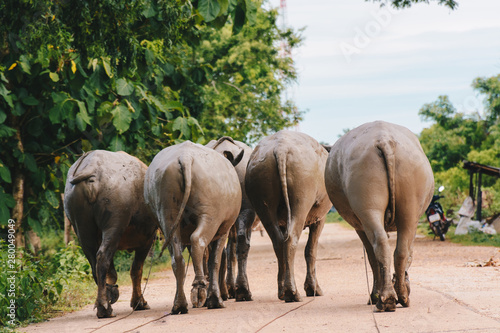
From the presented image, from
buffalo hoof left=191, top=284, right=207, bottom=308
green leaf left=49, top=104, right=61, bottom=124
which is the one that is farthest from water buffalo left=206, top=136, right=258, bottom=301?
green leaf left=49, top=104, right=61, bottom=124

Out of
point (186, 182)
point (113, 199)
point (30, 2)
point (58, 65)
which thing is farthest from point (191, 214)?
point (58, 65)

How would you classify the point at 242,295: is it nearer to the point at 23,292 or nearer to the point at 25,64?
the point at 23,292

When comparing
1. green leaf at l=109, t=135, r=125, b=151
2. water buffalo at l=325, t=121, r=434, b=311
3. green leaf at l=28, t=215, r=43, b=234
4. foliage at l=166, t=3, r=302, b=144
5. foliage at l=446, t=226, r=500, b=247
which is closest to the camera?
water buffalo at l=325, t=121, r=434, b=311

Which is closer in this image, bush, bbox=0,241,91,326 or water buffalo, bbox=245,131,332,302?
bush, bbox=0,241,91,326

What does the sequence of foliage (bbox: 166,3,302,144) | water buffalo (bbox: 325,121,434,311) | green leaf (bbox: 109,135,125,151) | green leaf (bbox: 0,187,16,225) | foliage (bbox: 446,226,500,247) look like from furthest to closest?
foliage (bbox: 166,3,302,144), foliage (bbox: 446,226,500,247), green leaf (bbox: 109,135,125,151), green leaf (bbox: 0,187,16,225), water buffalo (bbox: 325,121,434,311)

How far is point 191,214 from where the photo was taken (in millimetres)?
8109

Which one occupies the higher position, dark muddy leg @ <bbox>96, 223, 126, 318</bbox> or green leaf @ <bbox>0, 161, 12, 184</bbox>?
green leaf @ <bbox>0, 161, 12, 184</bbox>

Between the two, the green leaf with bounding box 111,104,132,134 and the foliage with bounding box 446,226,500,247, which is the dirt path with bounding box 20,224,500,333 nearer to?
the green leaf with bounding box 111,104,132,134

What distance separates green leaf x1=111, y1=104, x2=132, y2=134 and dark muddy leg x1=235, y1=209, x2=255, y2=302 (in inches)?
103

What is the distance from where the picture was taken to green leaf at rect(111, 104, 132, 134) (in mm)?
11312

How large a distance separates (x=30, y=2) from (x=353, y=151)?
3.87 m

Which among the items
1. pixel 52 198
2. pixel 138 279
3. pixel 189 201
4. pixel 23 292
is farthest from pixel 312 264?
pixel 52 198

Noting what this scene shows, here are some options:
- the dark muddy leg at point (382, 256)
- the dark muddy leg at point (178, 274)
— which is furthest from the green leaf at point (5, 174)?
the dark muddy leg at point (382, 256)

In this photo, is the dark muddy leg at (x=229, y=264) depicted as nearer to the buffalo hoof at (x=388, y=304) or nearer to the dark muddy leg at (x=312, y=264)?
the dark muddy leg at (x=312, y=264)
